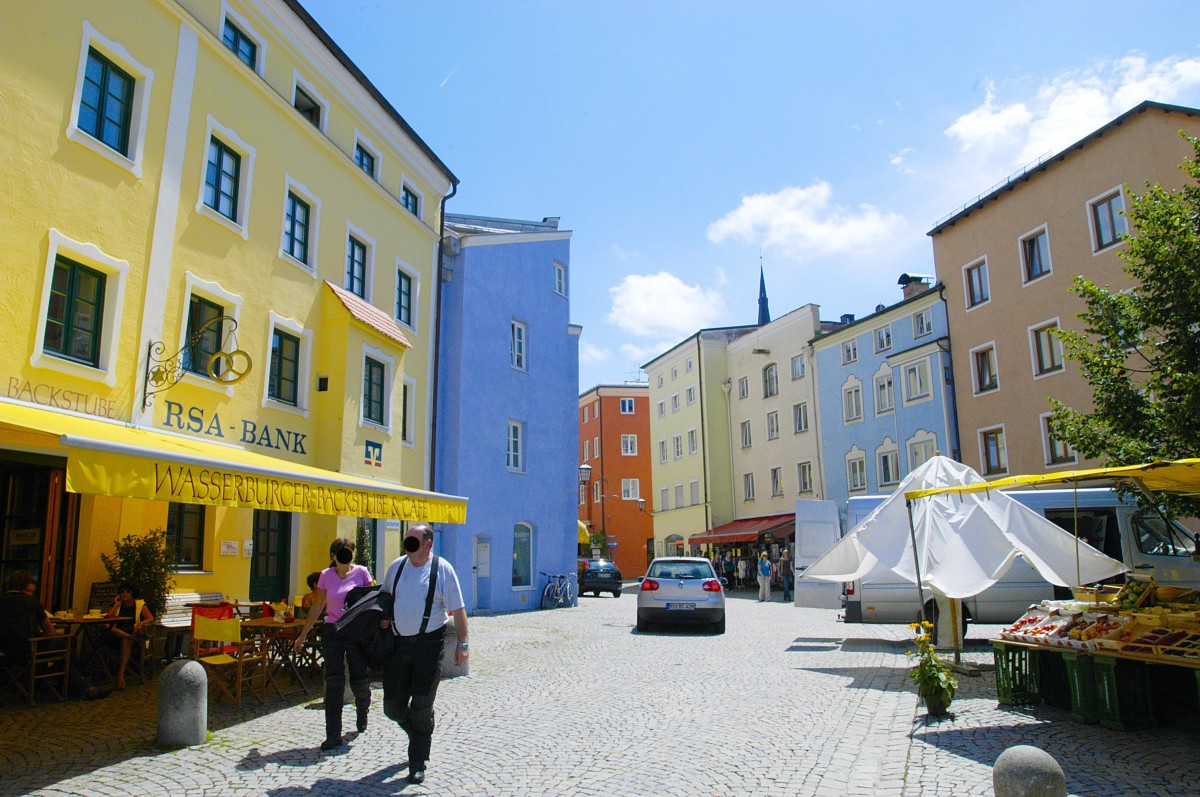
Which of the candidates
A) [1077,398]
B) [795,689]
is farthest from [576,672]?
[1077,398]

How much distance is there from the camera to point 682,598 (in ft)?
55.5

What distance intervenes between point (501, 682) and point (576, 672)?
1.33 meters

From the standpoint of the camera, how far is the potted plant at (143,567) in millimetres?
11000

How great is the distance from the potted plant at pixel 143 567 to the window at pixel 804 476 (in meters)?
30.1

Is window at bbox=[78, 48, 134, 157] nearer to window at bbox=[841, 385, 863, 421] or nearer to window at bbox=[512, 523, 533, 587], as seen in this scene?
window at bbox=[512, 523, 533, 587]

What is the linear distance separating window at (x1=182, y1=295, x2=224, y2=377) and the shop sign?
702 mm

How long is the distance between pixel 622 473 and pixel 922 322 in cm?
3092

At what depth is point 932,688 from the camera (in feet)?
26.4

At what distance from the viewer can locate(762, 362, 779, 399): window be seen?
40.7 metres

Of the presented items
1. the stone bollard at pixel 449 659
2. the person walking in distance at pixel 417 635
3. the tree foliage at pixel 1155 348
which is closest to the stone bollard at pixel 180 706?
the person walking in distance at pixel 417 635

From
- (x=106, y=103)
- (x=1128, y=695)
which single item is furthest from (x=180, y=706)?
(x=106, y=103)

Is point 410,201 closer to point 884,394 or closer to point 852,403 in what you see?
point 884,394

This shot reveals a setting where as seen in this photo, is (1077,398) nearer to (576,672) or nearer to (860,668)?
(860,668)

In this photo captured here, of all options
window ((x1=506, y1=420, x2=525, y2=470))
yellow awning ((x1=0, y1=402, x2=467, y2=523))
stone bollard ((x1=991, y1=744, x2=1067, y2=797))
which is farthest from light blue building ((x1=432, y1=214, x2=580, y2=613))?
stone bollard ((x1=991, y1=744, x2=1067, y2=797))
